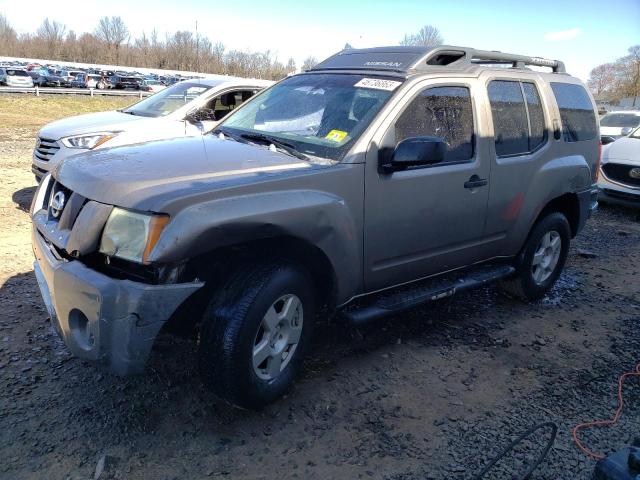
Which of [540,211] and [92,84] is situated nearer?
[540,211]

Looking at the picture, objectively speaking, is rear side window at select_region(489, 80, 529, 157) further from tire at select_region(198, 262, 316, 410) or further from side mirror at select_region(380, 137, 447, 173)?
tire at select_region(198, 262, 316, 410)

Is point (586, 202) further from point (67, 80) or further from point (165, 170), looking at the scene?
point (67, 80)

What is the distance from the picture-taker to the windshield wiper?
3.31m

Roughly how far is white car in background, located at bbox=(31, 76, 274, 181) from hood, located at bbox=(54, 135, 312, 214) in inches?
104

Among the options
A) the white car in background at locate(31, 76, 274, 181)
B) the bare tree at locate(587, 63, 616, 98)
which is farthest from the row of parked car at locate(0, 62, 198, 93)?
the bare tree at locate(587, 63, 616, 98)

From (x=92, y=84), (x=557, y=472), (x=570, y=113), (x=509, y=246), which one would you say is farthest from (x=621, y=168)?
(x=92, y=84)

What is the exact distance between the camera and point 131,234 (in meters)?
2.49

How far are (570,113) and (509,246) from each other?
147 cm

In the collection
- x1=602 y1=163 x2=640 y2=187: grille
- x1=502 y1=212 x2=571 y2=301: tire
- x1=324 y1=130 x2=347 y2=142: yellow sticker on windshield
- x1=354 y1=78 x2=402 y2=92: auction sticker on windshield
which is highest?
x1=354 y1=78 x2=402 y2=92: auction sticker on windshield

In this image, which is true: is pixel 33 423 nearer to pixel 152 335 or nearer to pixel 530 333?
pixel 152 335

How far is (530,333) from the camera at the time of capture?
14.3ft

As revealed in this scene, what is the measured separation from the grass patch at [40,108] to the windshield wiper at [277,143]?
48.8 ft

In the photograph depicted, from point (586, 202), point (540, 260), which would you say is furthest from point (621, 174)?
point (540, 260)

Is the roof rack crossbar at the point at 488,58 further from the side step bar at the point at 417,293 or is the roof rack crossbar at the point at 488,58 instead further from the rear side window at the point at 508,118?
the side step bar at the point at 417,293
